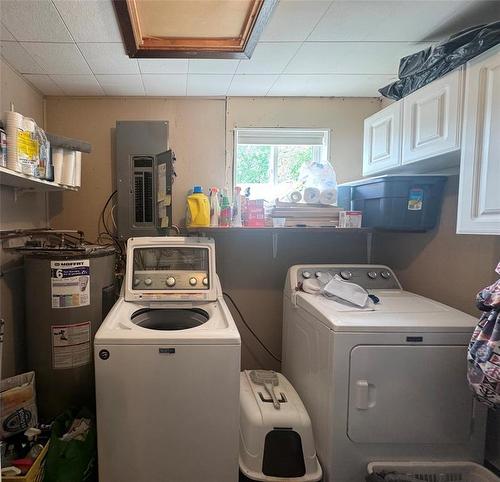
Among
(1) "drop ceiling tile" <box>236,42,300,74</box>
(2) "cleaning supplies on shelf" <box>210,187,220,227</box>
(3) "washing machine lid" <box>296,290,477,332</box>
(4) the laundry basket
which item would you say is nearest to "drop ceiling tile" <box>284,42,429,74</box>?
(1) "drop ceiling tile" <box>236,42,300,74</box>

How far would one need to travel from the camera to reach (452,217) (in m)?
1.79

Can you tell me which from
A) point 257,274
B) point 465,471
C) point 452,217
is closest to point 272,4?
point 452,217

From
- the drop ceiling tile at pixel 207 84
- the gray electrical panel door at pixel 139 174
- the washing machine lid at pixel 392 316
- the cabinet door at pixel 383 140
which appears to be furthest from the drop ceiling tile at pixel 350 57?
the washing machine lid at pixel 392 316

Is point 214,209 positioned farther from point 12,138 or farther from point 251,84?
point 12,138

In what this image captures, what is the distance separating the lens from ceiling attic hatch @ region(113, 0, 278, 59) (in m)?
1.36

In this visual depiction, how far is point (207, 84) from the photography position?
2.18 meters

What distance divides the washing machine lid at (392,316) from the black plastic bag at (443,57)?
114cm

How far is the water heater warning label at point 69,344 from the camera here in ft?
5.80

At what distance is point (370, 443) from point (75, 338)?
5.38 ft

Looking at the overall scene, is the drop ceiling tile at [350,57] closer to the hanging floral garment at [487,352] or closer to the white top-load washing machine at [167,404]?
the hanging floral garment at [487,352]

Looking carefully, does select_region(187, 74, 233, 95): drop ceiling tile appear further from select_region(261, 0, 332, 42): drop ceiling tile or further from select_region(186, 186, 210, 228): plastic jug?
select_region(186, 186, 210, 228): plastic jug

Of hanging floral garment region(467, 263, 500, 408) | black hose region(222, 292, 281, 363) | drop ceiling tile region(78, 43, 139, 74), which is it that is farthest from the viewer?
black hose region(222, 292, 281, 363)

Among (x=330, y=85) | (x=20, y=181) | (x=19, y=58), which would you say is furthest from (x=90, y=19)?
(x=330, y=85)

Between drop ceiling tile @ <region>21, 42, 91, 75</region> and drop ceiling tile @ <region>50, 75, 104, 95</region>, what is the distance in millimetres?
68
